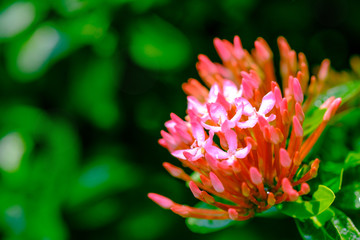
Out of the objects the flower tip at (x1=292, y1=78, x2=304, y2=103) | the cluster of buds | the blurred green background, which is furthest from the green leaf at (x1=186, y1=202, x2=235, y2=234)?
the blurred green background

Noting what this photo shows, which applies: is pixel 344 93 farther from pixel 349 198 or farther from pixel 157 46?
pixel 157 46

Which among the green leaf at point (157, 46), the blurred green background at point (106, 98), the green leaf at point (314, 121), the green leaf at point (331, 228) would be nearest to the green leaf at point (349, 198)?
the green leaf at point (331, 228)

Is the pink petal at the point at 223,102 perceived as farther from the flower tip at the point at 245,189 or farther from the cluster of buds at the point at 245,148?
the flower tip at the point at 245,189

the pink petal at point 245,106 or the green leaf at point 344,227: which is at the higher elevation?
the pink petal at point 245,106

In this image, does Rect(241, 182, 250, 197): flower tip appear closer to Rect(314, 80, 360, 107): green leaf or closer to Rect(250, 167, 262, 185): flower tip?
Rect(250, 167, 262, 185): flower tip

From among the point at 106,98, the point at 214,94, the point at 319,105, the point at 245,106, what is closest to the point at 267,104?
the point at 245,106

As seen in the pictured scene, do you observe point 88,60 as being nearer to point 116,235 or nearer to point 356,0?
point 116,235
